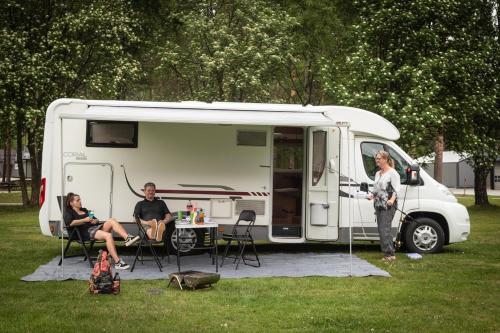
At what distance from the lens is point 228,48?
852 inches

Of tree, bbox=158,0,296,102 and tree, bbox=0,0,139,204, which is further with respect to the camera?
tree, bbox=158,0,296,102

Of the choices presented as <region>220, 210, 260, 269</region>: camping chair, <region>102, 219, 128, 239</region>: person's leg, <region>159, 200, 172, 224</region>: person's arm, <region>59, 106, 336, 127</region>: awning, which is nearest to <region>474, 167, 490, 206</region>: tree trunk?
<region>220, 210, 260, 269</region>: camping chair

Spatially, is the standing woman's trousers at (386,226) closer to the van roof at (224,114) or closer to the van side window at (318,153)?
the van side window at (318,153)

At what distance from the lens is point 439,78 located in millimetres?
20125

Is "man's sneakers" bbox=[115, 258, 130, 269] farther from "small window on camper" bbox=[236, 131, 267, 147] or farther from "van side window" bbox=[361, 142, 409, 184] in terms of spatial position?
"van side window" bbox=[361, 142, 409, 184]

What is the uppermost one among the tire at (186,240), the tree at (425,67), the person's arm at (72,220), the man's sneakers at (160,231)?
the tree at (425,67)

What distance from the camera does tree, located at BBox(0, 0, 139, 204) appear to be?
2019 cm

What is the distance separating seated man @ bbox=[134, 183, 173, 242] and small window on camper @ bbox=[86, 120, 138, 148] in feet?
3.55

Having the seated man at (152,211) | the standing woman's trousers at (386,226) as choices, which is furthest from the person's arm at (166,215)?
the standing woman's trousers at (386,226)

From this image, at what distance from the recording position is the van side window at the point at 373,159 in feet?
38.2

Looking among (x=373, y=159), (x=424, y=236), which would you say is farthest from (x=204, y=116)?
(x=424, y=236)

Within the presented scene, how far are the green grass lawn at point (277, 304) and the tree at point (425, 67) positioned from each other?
30.2 feet

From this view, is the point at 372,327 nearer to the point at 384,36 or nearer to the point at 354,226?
the point at 354,226

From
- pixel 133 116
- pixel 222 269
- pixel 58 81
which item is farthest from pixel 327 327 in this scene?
pixel 58 81
